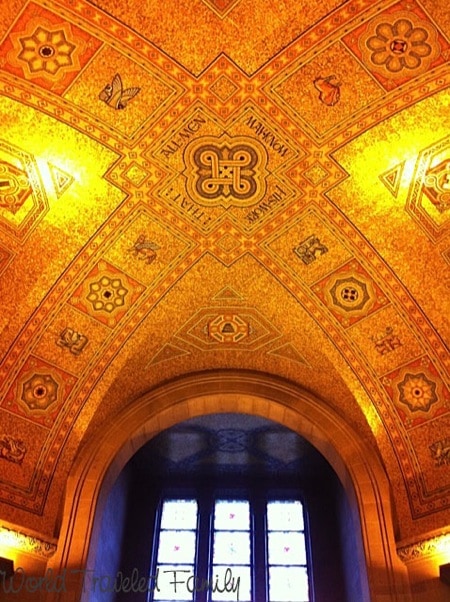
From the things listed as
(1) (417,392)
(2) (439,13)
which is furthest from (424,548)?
(2) (439,13)

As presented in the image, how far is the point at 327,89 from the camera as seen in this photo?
6008 mm

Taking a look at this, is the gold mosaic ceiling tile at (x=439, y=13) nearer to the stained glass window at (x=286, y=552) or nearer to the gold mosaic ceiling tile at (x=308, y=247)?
the gold mosaic ceiling tile at (x=308, y=247)

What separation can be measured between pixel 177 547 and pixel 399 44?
10.3 metres

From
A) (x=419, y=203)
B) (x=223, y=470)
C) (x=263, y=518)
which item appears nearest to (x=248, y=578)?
(x=263, y=518)

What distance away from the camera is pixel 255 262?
779 cm

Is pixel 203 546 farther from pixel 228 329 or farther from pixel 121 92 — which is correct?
pixel 121 92

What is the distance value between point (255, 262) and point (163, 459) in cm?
665

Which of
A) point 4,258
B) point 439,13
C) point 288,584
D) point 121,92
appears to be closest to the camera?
point 439,13

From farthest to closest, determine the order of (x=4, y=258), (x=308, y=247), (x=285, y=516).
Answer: (x=285, y=516), (x=308, y=247), (x=4, y=258)

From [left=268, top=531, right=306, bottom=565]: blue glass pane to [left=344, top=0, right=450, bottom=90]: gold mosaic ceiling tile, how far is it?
9542 mm

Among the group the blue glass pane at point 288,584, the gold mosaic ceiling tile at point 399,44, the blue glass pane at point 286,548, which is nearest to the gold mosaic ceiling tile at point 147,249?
the gold mosaic ceiling tile at point 399,44

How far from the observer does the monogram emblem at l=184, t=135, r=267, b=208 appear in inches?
258

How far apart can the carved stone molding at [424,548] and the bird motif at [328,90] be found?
5.46 meters

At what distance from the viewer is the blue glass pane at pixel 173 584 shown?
11.3m
